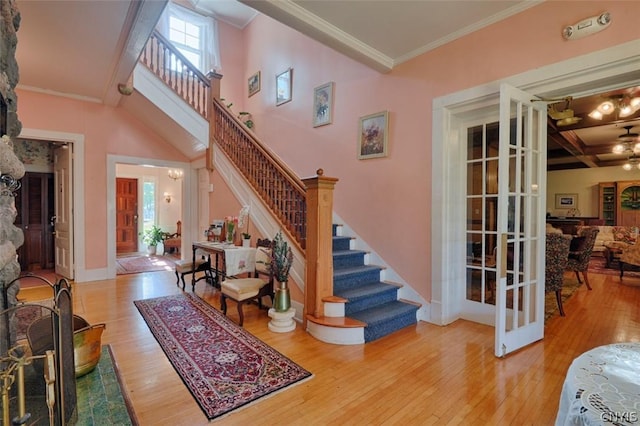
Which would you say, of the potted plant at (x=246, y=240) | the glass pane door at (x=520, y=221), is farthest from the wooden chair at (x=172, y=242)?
the glass pane door at (x=520, y=221)

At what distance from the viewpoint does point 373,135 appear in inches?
160

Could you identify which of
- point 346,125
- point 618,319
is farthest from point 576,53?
point 618,319

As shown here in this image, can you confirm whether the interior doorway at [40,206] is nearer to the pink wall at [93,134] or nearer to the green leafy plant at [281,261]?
the pink wall at [93,134]

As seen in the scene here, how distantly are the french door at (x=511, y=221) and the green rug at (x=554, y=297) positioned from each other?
0.95 metres

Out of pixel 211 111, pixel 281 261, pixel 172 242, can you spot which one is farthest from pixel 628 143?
pixel 172 242

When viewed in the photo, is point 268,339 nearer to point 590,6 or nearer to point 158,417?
point 158,417

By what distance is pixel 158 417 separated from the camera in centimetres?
185

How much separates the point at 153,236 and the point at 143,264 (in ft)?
5.72

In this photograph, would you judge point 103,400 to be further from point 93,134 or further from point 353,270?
point 93,134

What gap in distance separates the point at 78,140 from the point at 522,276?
22.0ft

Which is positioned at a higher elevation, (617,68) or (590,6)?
(590,6)

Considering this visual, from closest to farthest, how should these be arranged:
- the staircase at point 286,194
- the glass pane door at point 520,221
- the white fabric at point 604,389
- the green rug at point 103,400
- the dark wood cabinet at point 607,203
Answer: the white fabric at point 604,389, the green rug at point 103,400, the glass pane door at point 520,221, the staircase at point 286,194, the dark wood cabinet at point 607,203

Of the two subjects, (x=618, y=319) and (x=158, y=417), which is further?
(x=618, y=319)

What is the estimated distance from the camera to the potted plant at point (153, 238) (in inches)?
330
